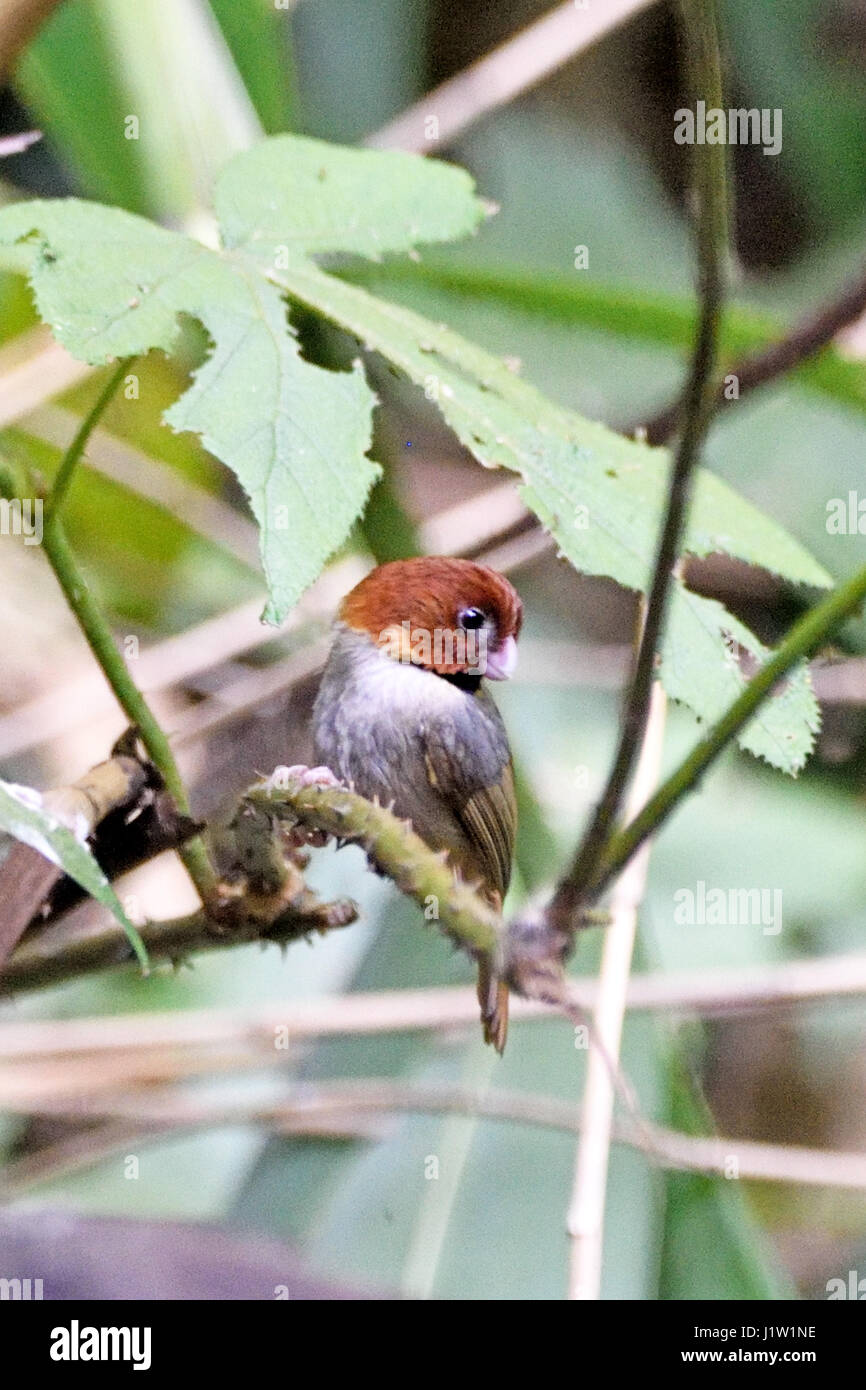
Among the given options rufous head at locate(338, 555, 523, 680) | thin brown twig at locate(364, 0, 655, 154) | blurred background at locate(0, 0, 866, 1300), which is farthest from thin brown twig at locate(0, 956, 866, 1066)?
thin brown twig at locate(364, 0, 655, 154)

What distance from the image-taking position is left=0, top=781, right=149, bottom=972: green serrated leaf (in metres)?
0.69

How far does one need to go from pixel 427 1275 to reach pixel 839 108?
254cm

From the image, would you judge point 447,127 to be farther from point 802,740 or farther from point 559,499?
point 802,740

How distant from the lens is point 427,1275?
1.76m

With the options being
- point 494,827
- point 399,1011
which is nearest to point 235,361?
point 494,827

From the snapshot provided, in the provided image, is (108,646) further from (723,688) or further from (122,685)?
(723,688)

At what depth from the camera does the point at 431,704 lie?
1096 mm

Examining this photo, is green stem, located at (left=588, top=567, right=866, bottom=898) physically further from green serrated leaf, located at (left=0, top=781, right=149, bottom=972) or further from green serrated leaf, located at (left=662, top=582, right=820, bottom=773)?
green serrated leaf, located at (left=0, top=781, right=149, bottom=972)

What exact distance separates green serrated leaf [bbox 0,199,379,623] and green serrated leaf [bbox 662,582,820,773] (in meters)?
0.19

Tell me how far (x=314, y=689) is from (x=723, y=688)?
448 millimetres

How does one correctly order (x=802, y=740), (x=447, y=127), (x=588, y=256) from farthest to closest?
(x=588, y=256) → (x=447, y=127) → (x=802, y=740)

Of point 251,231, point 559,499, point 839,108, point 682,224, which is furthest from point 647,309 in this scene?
point 839,108

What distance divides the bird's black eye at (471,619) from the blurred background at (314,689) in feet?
0.49

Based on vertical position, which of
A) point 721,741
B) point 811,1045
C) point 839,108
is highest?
point 839,108
